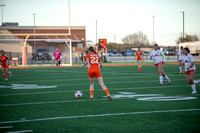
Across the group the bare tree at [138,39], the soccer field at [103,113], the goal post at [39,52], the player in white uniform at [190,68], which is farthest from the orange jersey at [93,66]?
the bare tree at [138,39]

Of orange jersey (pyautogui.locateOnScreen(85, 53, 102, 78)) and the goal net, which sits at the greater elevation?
the goal net

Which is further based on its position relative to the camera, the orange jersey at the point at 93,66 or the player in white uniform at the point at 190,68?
the player in white uniform at the point at 190,68

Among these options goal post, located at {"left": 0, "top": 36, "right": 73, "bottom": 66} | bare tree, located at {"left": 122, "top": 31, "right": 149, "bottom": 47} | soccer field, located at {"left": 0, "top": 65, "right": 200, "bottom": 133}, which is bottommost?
soccer field, located at {"left": 0, "top": 65, "right": 200, "bottom": 133}

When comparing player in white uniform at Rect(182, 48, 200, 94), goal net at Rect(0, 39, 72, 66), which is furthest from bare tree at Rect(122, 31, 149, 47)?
player in white uniform at Rect(182, 48, 200, 94)

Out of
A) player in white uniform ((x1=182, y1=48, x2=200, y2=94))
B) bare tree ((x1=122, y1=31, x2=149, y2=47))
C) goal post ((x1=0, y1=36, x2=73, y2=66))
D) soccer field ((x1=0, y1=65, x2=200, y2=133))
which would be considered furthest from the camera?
Answer: bare tree ((x1=122, y1=31, x2=149, y2=47))

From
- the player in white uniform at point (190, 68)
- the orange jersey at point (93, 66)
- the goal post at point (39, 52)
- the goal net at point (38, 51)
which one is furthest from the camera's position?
the goal post at point (39, 52)

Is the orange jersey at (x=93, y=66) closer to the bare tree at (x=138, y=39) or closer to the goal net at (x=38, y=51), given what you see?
the goal net at (x=38, y=51)

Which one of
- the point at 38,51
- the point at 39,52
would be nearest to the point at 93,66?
the point at 39,52

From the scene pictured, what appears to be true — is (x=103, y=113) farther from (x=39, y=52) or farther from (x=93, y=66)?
(x=39, y=52)

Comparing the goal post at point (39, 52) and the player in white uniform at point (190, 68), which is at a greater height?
the goal post at point (39, 52)

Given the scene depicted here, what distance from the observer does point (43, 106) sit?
8.34 metres

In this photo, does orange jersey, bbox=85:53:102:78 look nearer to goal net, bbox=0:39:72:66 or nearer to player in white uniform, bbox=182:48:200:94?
player in white uniform, bbox=182:48:200:94

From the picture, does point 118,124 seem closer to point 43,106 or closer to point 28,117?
point 28,117

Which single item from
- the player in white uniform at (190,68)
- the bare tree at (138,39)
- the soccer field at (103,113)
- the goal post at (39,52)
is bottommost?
the soccer field at (103,113)
